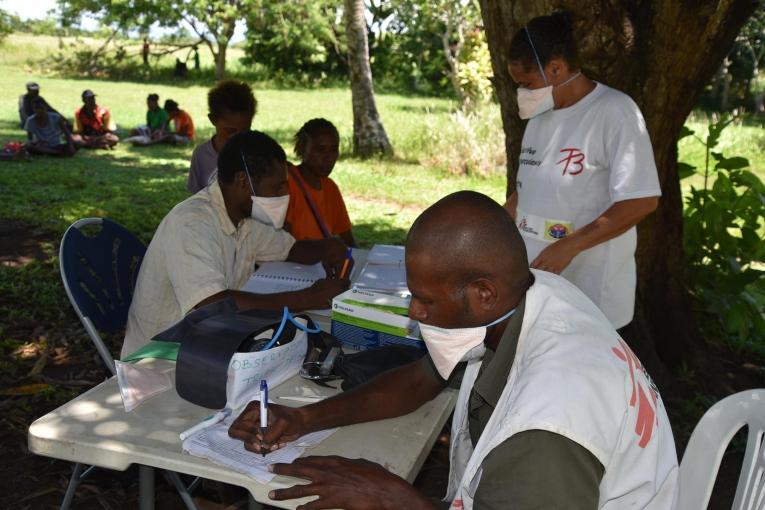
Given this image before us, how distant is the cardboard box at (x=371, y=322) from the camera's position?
242cm

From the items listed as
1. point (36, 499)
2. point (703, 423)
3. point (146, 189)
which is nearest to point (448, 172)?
point (146, 189)

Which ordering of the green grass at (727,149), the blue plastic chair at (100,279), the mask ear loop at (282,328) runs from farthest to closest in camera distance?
the green grass at (727,149) < the blue plastic chair at (100,279) < the mask ear loop at (282,328)

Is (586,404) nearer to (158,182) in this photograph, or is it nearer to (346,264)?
(346,264)

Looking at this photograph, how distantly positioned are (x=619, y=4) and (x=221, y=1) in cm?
2512

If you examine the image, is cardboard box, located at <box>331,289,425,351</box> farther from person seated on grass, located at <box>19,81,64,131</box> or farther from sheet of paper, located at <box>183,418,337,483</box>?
person seated on grass, located at <box>19,81,64,131</box>

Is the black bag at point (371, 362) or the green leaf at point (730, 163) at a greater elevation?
the green leaf at point (730, 163)

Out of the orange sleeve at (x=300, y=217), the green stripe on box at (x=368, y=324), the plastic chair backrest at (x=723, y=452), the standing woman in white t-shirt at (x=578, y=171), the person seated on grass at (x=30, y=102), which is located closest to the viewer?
the plastic chair backrest at (x=723, y=452)

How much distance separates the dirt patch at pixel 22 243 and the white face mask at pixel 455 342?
5060mm

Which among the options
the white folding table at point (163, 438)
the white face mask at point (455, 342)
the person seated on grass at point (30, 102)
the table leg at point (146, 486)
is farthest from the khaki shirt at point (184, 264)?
the person seated on grass at point (30, 102)

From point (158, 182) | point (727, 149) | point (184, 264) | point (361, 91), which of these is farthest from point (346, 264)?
point (727, 149)

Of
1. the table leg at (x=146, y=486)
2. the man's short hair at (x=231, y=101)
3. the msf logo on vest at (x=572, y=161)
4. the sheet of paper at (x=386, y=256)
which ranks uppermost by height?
the man's short hair at (x=231, y=101)

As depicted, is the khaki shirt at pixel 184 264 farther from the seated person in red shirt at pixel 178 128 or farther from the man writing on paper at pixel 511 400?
the seated person in red shirt at pixel 178 128

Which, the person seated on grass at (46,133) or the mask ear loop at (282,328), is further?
the person seated on grass at (46,133)

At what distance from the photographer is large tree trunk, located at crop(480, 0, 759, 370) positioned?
3.71m
